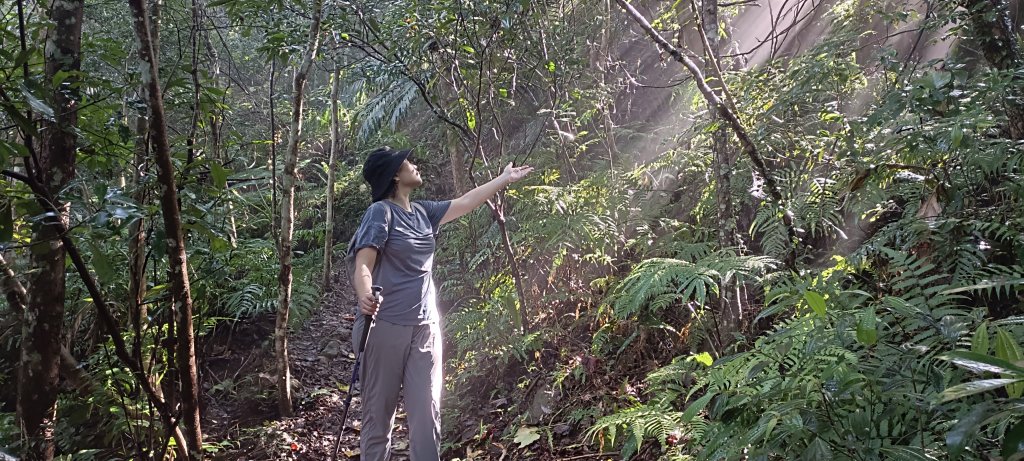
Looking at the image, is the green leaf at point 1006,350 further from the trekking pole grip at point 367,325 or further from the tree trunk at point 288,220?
the tree trunk at point 288,220

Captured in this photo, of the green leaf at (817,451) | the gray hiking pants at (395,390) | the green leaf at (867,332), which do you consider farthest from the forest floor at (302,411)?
the green leaf at (867,332)

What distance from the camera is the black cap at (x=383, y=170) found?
3.82m

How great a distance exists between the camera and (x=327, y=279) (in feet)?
32.3

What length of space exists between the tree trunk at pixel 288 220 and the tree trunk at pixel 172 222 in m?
2.33

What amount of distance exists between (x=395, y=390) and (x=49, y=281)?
1.92 meters

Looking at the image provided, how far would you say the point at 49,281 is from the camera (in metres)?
3.10

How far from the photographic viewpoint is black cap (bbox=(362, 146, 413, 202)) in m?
3.82

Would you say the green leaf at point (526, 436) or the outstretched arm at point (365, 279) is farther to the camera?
the green leaf at point (526, 436)

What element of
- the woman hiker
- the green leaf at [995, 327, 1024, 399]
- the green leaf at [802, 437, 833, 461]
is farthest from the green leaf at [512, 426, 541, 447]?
the green leaf at [995, 327, 1024, 399]

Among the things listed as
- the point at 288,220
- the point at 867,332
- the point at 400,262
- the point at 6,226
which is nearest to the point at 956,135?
the point at 867,332

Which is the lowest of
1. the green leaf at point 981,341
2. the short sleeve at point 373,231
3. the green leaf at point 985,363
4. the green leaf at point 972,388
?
the green leaf at point 981,341

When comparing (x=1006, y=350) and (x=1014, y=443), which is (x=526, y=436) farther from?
(x=1014, y=443)

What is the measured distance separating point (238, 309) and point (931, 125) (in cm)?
681

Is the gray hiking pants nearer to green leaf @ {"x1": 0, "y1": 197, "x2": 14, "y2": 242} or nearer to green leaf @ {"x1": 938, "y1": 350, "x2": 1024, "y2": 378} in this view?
green leaf @ {"x1": 0, "y1": 197, "x2": 14, "y2": 242}
